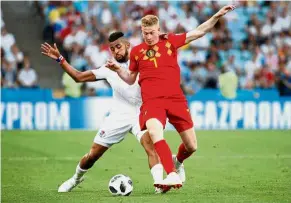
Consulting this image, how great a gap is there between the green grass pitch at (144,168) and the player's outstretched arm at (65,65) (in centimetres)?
159

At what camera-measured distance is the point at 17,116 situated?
24.0 metres

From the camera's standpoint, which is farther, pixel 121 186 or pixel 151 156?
pixel 121 186

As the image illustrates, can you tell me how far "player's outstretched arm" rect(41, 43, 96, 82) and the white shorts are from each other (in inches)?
28.4

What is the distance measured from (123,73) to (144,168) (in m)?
4.68

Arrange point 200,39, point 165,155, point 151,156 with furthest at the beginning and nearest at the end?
point 200,39
point 151,156
point 165,155

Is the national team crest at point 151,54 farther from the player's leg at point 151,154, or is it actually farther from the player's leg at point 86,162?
the player's leg at point 86,162

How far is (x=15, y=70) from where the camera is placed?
25.9 m

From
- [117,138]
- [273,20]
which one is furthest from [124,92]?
[273,20]

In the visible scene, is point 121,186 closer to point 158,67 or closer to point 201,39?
point 158,67

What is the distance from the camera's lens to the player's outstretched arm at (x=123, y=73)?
419 inches

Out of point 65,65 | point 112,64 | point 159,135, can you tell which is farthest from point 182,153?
point 65,65

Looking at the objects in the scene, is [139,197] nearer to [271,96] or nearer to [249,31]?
[271,96]

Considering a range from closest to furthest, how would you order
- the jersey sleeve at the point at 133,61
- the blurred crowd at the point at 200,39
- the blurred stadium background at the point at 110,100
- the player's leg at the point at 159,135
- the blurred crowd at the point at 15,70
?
the player's leg at the point at 159,135
the jersey sleeve at the point at 133,61
the blurred stadium background at the point at 110,100
the blurred crowd at the point at 15,70
the blurred crowd at the point at 200,39

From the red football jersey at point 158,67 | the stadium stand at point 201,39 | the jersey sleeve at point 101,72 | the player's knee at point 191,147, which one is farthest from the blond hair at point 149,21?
the stadium stand at point 201,39
